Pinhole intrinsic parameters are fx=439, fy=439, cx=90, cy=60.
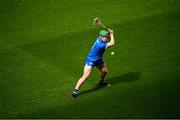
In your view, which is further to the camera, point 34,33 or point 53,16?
point 53,16

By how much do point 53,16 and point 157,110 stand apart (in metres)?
8.46

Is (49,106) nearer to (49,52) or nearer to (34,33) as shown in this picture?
(49,52)

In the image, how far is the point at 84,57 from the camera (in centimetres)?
1725

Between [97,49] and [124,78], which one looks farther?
[124,78]

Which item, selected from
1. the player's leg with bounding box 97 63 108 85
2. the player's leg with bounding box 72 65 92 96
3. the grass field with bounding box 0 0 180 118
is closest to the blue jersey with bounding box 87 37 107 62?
the player's leg with bounding box 72 65 92 96

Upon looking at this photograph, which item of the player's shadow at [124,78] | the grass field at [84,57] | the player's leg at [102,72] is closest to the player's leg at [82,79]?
the grass field at [84,57]

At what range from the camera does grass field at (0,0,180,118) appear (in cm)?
1413

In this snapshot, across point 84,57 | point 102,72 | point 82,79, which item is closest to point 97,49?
point 102,72

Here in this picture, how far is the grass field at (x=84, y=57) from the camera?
46.4ft

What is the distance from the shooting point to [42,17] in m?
20.3

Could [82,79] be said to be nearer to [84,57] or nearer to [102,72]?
[102,72]

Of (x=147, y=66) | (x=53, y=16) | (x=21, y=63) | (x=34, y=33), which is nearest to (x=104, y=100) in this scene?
(x=147, y=66)

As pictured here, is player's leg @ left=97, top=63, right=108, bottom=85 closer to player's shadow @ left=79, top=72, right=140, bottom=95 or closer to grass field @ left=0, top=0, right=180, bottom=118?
player's shadow @ left=79, top=72, right=140, bottom=95

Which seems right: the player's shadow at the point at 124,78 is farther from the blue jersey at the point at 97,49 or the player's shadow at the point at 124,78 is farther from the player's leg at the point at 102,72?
the blue jersey at the point at 97,49
